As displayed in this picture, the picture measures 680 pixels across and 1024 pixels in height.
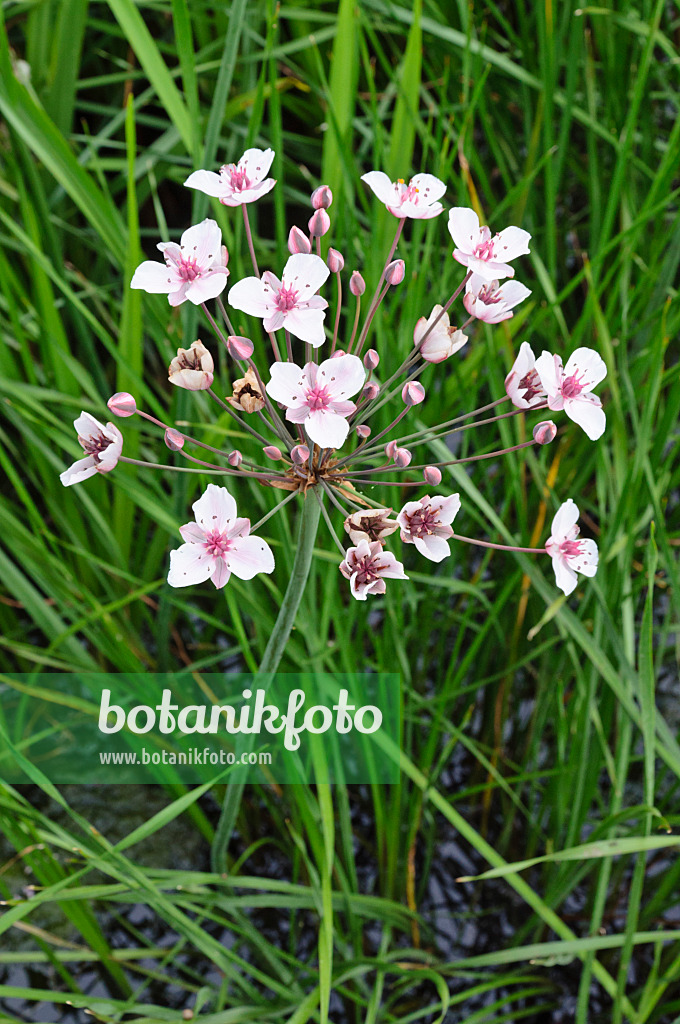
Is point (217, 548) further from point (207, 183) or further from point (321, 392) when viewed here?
point (207, 183)

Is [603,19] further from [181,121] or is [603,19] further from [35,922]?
[35,922]

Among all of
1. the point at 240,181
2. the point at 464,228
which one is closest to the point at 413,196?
the point at 464,228

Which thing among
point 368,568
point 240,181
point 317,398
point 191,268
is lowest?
point 368,568

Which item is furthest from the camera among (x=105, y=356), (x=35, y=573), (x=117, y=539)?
(x=105, y=356)

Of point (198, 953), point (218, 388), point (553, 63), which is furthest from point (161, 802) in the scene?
point (553, 63)

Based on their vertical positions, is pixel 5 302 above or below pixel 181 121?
below

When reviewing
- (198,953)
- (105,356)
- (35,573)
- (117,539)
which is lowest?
(198,953)
